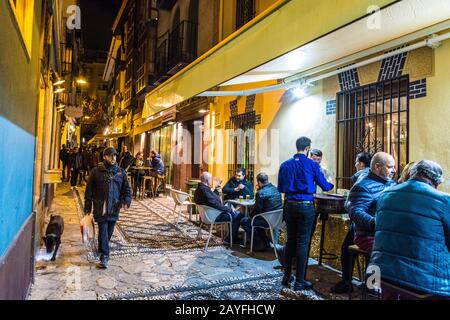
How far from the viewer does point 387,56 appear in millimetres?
5148

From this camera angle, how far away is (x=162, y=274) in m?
5.17

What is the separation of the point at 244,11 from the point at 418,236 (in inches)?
338

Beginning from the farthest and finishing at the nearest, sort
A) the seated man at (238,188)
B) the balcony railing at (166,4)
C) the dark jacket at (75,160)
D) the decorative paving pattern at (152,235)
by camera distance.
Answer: the dark jacket at (75,160)
the balcony railing at (166,4)
the seated man at (238,188)
the decorative paving pattern at (152,235)

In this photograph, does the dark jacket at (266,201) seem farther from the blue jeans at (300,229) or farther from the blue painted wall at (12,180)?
the blue painted wall at (12,180)

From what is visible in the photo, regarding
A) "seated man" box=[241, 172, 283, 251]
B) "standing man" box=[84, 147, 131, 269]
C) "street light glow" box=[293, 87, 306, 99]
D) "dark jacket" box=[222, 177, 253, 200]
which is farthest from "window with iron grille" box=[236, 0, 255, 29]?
"standing man" box=[84, 147, 131, 269]

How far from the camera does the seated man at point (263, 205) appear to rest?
6180mm

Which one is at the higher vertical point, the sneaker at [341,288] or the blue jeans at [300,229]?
the blue jeans at [300,229]

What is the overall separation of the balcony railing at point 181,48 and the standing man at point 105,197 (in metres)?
Answer: 7.89

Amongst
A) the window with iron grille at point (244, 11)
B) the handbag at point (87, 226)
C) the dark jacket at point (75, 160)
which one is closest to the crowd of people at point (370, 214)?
the handbag at point (87, 226)

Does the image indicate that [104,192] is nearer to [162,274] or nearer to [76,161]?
[162,274]

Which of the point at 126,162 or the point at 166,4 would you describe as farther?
the point at 166,4

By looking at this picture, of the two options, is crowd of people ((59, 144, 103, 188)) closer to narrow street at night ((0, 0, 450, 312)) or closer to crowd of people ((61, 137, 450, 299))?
narrow street at night ((0, 0, 450, 312))

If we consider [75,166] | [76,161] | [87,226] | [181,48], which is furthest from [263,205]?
[76,161]

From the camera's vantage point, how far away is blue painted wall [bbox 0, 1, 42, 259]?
7.75 ft
